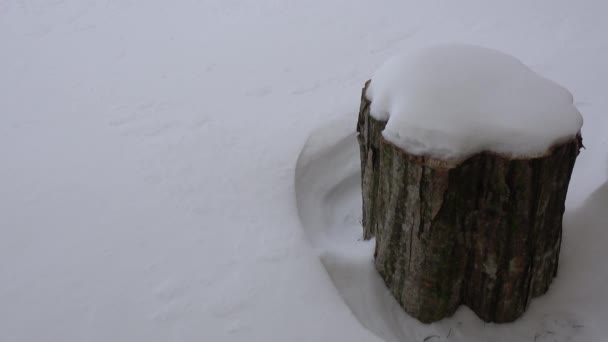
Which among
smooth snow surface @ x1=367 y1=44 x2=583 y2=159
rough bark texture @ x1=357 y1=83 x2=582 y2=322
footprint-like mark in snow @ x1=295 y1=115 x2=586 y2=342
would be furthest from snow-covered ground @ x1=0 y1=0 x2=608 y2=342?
smooth snow surface @ x1=367 y1=44 x2=583 y2=159

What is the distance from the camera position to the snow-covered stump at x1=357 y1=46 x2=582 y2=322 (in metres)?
1.39

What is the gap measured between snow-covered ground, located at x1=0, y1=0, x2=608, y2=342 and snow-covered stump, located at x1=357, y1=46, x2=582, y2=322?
0.15 meters

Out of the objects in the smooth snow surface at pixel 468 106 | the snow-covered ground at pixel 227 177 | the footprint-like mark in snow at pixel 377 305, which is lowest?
A: the footprint-like mark in snow at pixel 377 305

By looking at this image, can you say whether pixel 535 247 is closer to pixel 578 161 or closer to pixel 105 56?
pixel 578 161

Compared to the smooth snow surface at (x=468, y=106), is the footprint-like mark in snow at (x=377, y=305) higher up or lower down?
lower down

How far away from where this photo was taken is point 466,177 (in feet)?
4.69

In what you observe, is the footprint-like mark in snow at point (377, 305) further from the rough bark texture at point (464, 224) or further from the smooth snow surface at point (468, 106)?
the smooth snow surface at point (468, 106)

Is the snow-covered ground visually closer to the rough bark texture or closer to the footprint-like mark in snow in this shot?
the footprint-like mark in snow

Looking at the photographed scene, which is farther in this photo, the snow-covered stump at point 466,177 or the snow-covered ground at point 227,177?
the snow-covered ground at point 227,177

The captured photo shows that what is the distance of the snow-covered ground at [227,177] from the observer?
1599 mm

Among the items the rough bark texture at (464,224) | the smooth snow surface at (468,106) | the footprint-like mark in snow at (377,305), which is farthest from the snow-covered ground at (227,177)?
the smooth snow surface at (468,106)

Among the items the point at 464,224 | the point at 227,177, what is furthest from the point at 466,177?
the point at 227,177

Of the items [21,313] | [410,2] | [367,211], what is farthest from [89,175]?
[410,2]

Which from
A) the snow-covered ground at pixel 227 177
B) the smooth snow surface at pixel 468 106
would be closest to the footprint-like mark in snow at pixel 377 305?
the snow-covered ground at pixel 227 177
